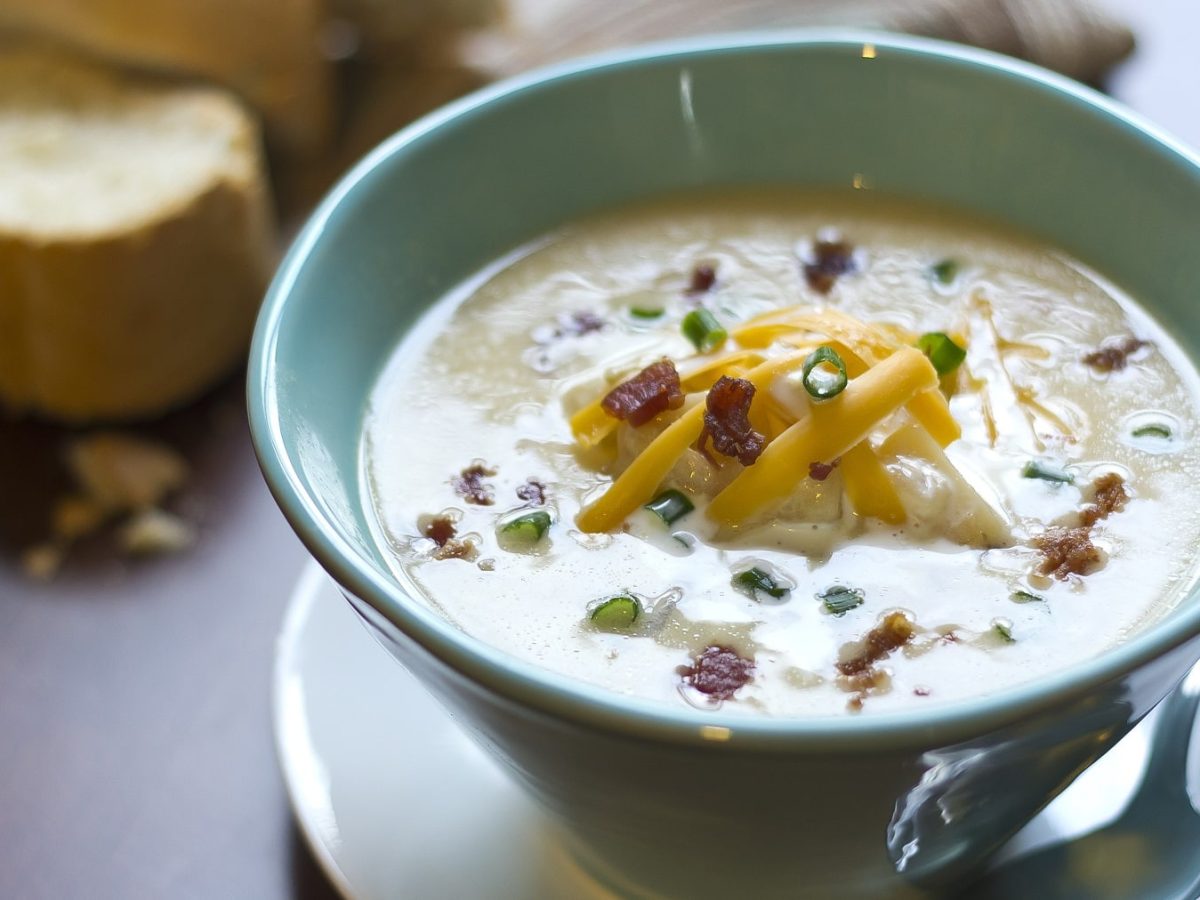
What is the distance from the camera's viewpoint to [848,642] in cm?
105

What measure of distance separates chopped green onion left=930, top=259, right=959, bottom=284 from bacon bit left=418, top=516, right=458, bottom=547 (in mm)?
612

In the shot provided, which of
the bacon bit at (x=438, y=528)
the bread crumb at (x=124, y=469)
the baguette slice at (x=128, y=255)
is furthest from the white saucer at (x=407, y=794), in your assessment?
the baguette slice at (x=128, y=255)

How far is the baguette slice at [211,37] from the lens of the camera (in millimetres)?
2119

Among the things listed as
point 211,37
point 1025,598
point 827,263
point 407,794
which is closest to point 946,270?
point 827,263

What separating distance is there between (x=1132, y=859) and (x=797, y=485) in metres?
0.40

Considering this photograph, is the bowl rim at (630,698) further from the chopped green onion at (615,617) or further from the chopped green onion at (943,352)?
the chopped green onion at (943,352)

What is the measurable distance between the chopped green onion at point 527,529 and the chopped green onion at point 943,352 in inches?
14.7

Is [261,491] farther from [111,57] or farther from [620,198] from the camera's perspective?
[111,57]

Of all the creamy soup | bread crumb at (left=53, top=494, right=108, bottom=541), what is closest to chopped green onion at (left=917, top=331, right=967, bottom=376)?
the creamy soup

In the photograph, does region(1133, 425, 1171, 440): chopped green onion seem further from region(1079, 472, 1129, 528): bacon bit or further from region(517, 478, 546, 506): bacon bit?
region(517, 478, 546, 506): bacon bit

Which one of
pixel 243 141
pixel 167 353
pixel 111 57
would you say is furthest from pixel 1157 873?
pixel 111 57

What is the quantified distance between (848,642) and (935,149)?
71 cm

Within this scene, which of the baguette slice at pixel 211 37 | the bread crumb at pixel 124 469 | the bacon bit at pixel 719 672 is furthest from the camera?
the baguette slice at pixel 211 37

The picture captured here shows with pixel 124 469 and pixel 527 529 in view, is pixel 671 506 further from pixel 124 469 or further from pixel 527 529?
pixel 124 469
